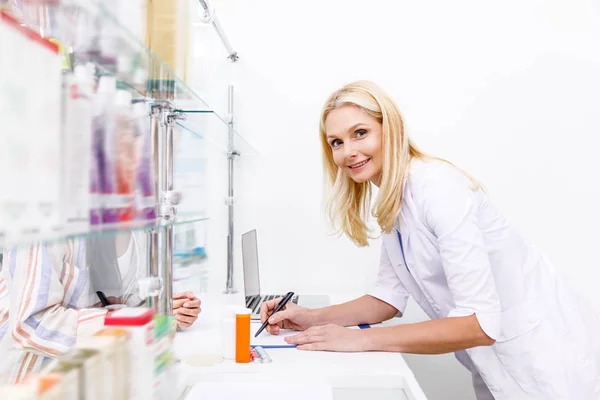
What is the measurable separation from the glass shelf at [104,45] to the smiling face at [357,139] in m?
0.54

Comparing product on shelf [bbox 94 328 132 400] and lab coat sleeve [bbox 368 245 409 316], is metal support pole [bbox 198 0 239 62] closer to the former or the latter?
lab coat sleeve [bbox 368 245 409 316]

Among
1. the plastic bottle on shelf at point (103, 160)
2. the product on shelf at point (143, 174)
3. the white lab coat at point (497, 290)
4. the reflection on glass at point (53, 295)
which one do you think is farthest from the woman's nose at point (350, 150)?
the plastic bottle on shelf at point (103, 160)

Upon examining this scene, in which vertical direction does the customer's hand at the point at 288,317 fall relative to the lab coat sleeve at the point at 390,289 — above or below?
below

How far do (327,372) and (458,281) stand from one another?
36 centimetres

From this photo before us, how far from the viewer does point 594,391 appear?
4.10ft

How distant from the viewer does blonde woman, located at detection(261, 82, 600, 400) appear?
1192 millimetres

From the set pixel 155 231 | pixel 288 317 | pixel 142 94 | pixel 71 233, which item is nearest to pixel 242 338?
pixel 288 317

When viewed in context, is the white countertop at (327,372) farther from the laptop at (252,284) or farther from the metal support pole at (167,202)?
the laptop at (252,284)

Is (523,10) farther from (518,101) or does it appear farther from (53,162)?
(53,162)

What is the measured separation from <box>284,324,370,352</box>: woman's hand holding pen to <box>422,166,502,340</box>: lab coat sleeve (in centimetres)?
A: 23

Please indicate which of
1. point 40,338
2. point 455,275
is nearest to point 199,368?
point 40,338

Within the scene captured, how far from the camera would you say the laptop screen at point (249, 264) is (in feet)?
5.59

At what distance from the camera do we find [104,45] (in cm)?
67

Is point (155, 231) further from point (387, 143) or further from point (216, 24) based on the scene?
point (216, 24)
